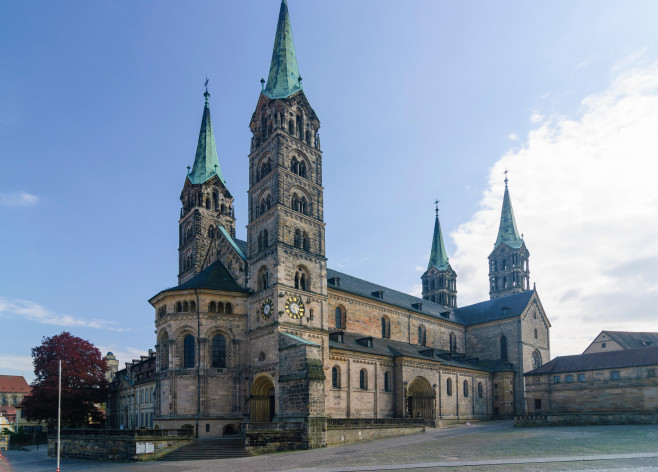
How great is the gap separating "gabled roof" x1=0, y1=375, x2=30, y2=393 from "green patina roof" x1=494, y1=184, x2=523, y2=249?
10565cm

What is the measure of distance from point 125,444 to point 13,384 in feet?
341

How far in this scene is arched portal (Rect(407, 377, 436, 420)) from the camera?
164 ft

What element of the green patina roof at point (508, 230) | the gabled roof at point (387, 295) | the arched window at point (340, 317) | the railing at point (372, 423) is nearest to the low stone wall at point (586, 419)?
the railing at point (372, 423)

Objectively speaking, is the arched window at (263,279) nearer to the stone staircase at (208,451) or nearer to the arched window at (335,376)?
the arched window at (335,376)

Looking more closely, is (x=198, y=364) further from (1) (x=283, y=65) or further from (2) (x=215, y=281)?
(1) (x=283, y=65)

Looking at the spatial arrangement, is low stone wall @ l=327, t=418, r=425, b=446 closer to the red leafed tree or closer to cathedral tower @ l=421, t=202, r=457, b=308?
the red leafed tree

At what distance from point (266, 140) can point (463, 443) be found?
2843cm

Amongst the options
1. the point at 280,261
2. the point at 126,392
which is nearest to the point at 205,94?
the point at 280,261

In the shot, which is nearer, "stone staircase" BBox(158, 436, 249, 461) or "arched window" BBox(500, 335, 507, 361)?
"stone staircase" BBox(158, 436, 249, 461)

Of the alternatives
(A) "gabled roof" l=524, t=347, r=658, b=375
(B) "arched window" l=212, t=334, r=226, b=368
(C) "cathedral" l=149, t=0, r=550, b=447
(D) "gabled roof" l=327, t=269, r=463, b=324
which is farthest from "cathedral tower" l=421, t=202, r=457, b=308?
(B) "arched window" l=212, t=334, r=226, b=368

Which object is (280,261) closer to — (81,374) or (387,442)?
(387,442)

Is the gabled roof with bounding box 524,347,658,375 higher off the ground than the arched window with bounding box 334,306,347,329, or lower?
lower

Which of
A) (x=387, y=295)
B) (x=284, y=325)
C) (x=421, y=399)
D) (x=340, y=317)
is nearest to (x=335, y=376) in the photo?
(x=284, y=325)

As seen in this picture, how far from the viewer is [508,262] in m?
90.6
